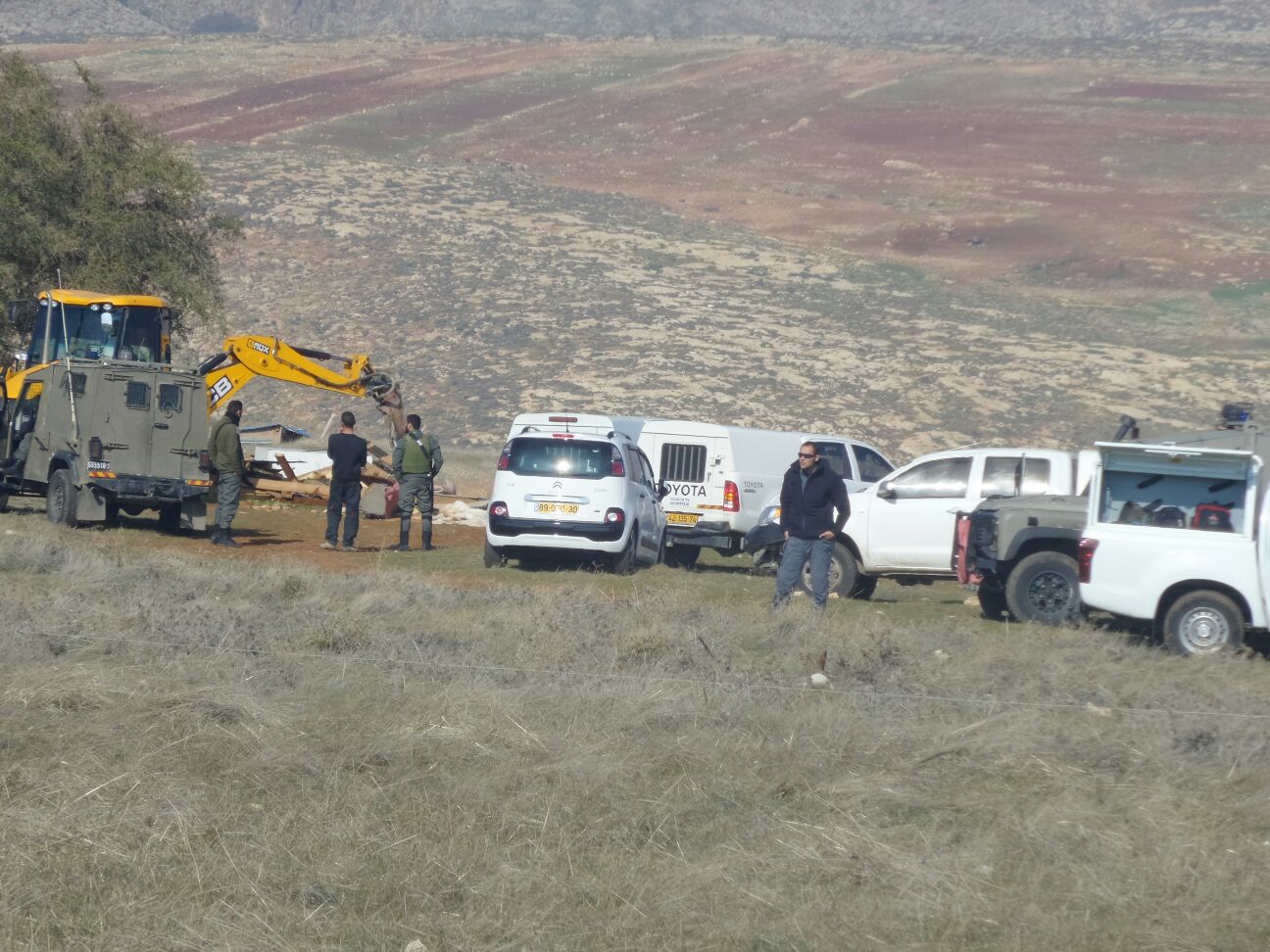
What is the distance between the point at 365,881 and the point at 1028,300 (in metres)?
48.0

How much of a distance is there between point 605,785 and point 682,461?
1429 centimetres

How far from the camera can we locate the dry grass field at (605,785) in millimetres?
5906

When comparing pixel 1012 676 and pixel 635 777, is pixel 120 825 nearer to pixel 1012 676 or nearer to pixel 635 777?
pixel 635 777

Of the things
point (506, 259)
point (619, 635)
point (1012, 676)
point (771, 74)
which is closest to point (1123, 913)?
point (1012, 676)

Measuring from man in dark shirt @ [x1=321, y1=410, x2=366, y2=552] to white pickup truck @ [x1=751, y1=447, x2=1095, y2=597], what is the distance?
20.0 ft

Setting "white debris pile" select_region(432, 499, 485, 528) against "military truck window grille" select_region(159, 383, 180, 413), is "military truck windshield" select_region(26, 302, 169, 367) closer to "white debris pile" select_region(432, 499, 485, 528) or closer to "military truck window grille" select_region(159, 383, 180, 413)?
"military truck window grille" select_region(159, 383, 180, 413)

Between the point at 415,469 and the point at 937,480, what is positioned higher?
the point at 937,480

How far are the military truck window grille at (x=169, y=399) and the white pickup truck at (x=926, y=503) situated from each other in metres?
8.84

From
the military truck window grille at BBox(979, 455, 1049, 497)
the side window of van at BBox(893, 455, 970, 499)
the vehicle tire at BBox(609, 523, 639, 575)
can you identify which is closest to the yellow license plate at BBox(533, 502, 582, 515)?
the vehicle tire at BBox(609, 523, 639, 575)

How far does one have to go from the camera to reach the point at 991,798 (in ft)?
25.1

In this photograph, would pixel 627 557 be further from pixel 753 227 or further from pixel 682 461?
pixel 753 227

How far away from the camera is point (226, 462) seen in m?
19.3

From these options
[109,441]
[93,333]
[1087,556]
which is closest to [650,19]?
[93,333]

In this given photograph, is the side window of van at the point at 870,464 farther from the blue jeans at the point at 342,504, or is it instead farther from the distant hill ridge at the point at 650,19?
the distant hill ridge at the point at 650,19
